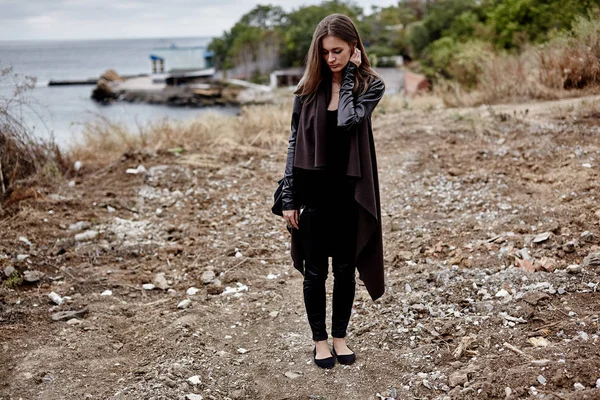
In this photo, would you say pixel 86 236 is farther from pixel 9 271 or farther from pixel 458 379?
pixel 458 379

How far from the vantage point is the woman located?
2.76 metres

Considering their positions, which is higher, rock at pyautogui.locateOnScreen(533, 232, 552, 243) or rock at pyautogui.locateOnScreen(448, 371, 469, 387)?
rock at pyautogui.locateOnScreen(533, 232, 552, 243)

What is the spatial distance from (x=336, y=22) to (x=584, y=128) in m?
Result: 5.22

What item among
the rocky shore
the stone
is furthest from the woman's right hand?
the rocky shore

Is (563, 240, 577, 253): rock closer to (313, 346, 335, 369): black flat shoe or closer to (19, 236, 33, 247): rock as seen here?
(313, 346, 335, 369): black flat shoe

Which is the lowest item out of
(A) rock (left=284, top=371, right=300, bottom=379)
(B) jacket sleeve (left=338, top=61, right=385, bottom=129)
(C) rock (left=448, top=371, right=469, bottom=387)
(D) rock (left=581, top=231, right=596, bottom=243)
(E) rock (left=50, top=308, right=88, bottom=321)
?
(A) rock (left=284, top=371, right=300, bottom=379)

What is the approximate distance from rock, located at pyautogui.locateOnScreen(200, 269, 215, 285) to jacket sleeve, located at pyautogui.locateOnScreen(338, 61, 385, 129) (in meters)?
2.35

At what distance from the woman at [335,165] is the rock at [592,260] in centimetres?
164

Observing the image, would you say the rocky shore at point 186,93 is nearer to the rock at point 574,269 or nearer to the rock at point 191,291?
the rock at point 191,291

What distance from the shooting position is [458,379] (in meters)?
2.81

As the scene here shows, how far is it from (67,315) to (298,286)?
1.71 meters

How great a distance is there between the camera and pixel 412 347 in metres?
3.29

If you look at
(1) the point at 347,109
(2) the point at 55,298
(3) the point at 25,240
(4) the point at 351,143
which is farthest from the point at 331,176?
(3) the point at 25,240

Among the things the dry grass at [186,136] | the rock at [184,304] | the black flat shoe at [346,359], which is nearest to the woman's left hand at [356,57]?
the black flat shoe at [346,359]
